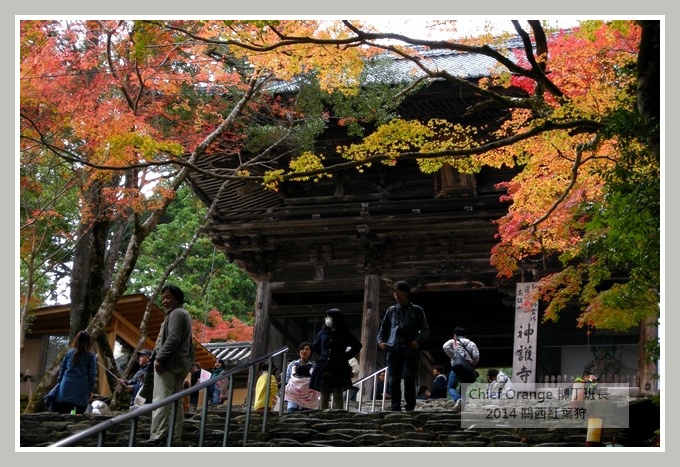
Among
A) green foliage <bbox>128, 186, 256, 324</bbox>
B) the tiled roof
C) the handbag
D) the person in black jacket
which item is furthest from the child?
green foliage <bbox>128, 186, 256, 324</bbox>

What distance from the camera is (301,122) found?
1889 cm

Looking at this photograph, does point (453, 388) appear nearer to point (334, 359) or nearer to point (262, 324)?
point (334, 359)

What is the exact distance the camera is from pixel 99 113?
16141 mm

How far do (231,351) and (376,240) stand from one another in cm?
989

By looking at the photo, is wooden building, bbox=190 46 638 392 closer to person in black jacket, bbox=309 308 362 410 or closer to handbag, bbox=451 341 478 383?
handbag, bbox=451 341 478 383

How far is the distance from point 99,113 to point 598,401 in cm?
936

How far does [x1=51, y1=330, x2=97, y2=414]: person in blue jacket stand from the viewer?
483 inches

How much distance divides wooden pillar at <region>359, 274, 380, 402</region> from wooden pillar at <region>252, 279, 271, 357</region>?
90.5 inches

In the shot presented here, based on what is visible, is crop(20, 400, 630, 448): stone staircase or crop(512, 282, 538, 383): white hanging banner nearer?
crop(20, 400, 630, 448): stone staircase

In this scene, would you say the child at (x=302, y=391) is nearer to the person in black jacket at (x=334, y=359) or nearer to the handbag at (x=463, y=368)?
the person in black jacket at (x=334, y=359)

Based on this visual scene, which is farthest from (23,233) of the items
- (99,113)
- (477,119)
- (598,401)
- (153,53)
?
(598,401)

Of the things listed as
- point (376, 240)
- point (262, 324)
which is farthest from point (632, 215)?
point (262, 324)

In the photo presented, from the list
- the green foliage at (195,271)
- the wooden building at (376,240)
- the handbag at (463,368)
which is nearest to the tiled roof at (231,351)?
the green foliage at (195,271)

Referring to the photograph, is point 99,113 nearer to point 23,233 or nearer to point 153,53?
point 153,53
